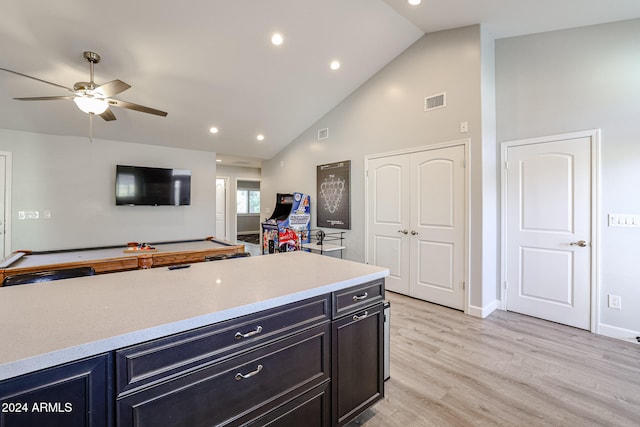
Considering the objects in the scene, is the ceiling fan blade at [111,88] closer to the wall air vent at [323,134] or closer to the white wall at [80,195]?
the white wall at [80,195]

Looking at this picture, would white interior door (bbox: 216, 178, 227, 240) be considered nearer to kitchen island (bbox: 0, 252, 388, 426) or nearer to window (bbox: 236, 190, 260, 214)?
window (bbox: 236, 190, 260, 214)

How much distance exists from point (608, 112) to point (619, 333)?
7.30 feet

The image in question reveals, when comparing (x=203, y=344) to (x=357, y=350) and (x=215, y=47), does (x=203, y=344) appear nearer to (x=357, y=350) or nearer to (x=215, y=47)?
(x=357, y=350)

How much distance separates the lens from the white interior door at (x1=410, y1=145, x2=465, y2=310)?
3551mm

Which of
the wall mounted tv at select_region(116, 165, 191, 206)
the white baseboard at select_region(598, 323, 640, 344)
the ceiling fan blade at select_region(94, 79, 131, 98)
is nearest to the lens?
the ceiling fan blade at select_region(94, 79, 131, 98)

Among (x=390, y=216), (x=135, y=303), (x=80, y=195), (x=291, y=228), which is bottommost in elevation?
(x=135, y=303)

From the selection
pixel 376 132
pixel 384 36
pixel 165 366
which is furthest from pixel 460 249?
pixel 165 366

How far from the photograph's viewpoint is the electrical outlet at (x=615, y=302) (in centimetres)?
286

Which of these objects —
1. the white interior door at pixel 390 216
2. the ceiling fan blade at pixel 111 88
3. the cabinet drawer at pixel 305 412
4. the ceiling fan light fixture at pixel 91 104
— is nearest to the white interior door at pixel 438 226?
the white interior door at pixel 390 216

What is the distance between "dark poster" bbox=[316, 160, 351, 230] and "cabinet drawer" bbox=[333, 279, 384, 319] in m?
3.14

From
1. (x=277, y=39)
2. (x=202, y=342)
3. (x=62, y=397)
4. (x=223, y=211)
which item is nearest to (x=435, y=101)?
(x=277, y=39)

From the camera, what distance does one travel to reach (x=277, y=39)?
3465 mm

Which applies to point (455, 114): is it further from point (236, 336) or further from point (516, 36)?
point (236, 336)

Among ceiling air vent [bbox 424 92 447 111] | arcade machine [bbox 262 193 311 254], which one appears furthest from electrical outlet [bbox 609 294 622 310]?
arcade machine [bbox 262 193 311 254]
